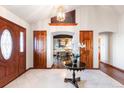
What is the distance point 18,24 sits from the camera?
7.07 metres

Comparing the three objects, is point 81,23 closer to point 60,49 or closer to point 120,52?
point 120,52

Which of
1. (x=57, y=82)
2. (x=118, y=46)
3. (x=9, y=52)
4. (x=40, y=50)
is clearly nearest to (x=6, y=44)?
(x=9, y=52)

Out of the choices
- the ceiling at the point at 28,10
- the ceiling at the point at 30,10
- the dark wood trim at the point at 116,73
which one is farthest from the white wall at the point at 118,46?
the ceiling at the point at 28,10

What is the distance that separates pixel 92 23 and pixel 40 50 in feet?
10.8

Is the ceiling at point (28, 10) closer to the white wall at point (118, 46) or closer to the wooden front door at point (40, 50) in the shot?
the wooden front door at point (40, 50)

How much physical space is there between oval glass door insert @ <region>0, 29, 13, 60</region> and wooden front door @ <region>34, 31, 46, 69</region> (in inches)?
140

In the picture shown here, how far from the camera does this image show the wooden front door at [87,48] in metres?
9.56

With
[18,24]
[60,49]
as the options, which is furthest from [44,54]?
[60,49]

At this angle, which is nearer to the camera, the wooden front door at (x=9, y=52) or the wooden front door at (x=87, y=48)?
the wooden front door at (x=9, y=52)

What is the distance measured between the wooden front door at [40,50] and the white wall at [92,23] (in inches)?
8.9

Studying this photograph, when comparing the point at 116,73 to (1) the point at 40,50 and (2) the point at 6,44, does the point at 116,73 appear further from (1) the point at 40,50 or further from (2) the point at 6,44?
(2) the point at 6,44

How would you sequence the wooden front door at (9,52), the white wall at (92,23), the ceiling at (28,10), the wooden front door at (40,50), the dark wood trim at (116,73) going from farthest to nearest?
the wooden front door at (40,50) < the white wall at (92,23) < the dark wood trim at (116,73) < the ceiling at (28,10) < the wooden front door at (9,52)

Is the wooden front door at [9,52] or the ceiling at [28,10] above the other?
the ceiling at [28,10]

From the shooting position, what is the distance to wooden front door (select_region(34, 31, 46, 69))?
9625 mm
